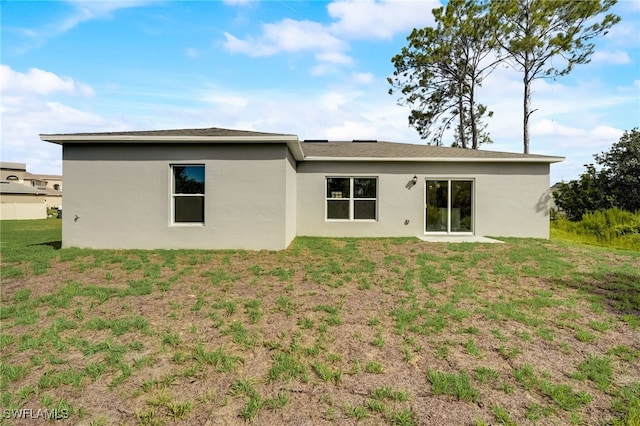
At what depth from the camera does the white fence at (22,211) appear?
78.2ft

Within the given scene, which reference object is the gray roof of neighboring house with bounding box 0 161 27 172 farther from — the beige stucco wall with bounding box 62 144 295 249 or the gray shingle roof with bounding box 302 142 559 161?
the gray shingle roof with bounding box 302 142 559 161

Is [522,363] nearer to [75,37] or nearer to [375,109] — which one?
[75,37]

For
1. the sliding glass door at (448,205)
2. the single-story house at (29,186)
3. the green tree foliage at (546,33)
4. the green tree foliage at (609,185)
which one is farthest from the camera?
the single-story house at (29,186)

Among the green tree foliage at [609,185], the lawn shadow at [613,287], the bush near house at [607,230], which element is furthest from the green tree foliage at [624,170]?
the lawn shadow at [613,287]

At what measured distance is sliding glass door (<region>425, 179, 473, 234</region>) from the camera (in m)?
11.0

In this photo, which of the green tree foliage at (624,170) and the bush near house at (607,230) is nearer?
the bush near house at (607,230)

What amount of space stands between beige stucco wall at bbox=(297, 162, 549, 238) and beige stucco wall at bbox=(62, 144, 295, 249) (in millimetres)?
2466

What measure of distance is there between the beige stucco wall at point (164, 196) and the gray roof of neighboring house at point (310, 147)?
284 millimetres

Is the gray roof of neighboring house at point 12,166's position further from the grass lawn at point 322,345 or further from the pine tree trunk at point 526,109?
the pine tree trunk at point 526,109

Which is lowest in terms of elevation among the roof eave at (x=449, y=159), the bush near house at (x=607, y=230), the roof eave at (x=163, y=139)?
the bush near house at (x=607, y=230)

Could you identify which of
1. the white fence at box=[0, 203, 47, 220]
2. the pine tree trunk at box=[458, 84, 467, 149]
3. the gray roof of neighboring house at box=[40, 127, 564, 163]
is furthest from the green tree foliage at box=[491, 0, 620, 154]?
the white fence at box=[0, 203, 47, 220]

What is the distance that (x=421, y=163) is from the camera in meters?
10.9

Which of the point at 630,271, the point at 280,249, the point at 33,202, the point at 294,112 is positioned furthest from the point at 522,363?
the point at 33,202

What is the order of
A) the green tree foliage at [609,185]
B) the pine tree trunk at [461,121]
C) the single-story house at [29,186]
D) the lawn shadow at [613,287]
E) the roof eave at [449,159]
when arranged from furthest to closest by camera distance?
the single-story house at [29,186] < the pine tree trunk at [461,121] < the green tree foliage at [609,185] < the roof eave at [449,159] < the lawn shadow at [613,287]
